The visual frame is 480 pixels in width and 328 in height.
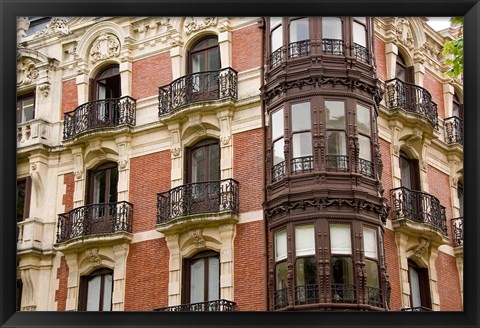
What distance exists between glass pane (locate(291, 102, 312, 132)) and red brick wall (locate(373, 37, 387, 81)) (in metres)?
2.18

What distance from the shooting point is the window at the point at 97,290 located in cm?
1540

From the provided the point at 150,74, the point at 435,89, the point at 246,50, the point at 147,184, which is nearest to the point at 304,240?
the point at 147,184

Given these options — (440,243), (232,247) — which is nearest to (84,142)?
(232,247)

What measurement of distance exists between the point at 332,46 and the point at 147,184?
15.2 feet

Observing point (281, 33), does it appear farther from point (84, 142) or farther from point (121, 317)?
point (121, 317)

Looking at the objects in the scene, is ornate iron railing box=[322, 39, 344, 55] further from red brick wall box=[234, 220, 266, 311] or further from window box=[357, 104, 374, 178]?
red brick wall box=[234, 220, 266, 311]

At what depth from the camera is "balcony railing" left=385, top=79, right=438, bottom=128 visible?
619 inches

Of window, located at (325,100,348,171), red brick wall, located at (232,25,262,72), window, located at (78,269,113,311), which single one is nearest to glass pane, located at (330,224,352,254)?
window, located at (325,100,348,171)

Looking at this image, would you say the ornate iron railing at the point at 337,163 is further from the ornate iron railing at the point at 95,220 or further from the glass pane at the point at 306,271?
the ornate iron railing at the point at 95,220

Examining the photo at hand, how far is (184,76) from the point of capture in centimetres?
1586

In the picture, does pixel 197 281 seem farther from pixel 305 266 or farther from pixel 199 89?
pixel 199 89

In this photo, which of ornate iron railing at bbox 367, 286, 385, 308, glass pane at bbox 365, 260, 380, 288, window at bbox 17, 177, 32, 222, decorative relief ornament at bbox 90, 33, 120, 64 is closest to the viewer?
window at bbox 17, 177, 32, 222

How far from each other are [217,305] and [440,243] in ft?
13.9

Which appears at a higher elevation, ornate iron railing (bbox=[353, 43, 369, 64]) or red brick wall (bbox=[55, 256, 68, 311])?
ornate iron railing (bbox=[353, 43, 369, 64])
